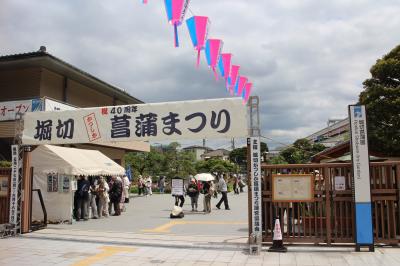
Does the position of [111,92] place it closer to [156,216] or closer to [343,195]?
[156,216]

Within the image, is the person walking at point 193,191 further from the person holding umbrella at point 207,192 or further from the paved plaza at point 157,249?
the paved plaza at point 157,249

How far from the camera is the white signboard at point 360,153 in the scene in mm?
9242

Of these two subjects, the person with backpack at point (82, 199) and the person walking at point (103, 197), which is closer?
the person with backpack at point (82, 199)

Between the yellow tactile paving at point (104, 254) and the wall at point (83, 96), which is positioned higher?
the wall at point (83, 96)

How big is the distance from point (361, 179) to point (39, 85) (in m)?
15.7

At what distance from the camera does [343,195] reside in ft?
31.7

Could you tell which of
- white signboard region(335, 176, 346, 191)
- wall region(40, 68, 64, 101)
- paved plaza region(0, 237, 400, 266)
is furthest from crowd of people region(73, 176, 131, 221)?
Answer: white signboard region(335, 176, 346, 191)

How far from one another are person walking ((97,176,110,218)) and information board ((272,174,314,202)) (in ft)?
30.6

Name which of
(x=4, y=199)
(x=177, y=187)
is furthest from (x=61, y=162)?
(x=177, y=187)

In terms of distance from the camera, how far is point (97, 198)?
675 inches

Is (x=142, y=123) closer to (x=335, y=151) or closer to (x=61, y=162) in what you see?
(x=61, y=162)

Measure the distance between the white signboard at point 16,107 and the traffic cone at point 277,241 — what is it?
12546 mm

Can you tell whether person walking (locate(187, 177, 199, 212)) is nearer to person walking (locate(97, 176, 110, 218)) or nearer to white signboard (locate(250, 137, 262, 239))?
person walking (locate(97, 176, 110, 218))

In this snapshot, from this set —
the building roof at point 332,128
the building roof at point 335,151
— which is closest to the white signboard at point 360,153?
the building roof at point 335,151
